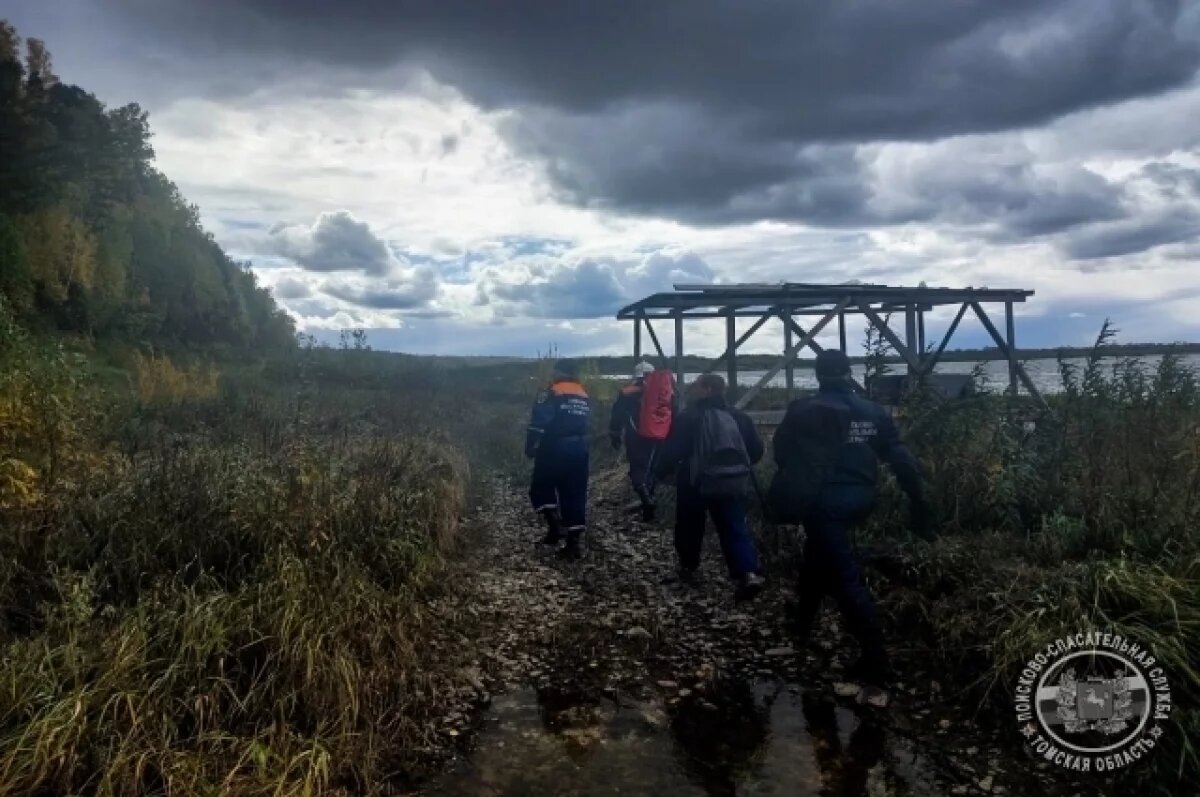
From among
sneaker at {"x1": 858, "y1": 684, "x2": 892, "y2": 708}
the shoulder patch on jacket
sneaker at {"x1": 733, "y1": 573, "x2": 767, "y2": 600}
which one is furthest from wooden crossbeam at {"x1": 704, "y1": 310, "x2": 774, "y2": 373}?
sneaker at {"x1": 858, "y1": 684, "x2": 892, "y2": 708}

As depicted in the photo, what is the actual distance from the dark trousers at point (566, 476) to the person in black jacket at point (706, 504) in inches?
57.2

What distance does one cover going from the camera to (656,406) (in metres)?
10.0

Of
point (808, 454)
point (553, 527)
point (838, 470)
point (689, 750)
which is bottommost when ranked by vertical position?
point (689, 750)

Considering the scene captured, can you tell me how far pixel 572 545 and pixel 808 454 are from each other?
3.73 m

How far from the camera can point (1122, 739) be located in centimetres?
386

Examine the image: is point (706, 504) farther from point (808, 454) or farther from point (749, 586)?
point (808, 454)

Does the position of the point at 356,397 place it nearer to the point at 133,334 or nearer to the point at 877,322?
the point at 133,334

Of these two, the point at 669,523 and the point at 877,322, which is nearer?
the point at 669,523

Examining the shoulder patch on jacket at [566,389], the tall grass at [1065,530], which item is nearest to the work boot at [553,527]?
the shoulder patch on jacket at [566,389]

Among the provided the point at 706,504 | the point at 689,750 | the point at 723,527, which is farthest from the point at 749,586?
the point at 689,750

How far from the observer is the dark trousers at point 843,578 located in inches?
193

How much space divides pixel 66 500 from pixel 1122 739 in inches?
288

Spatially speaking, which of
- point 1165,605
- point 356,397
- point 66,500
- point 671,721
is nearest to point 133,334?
point 356,397

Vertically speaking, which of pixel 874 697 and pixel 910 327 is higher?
pixel 910 327
